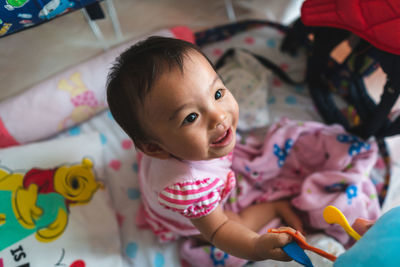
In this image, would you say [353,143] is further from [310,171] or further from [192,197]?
[192,197]

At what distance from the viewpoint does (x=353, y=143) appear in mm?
842

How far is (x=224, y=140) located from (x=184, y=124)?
0.10m

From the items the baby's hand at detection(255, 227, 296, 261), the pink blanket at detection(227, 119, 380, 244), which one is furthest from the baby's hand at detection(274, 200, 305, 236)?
the baby's hand at detection(255, 227, 296, 261)

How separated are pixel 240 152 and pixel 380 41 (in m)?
0.45

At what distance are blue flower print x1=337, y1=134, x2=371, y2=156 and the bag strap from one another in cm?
30

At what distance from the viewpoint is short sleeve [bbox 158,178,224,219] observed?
59 centimetres

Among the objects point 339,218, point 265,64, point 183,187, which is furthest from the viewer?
point 265,64

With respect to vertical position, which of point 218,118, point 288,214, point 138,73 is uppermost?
point 138,73

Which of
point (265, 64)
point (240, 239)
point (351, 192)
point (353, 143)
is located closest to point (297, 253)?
point (240, 239)

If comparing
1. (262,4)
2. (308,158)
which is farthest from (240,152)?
(262,4)

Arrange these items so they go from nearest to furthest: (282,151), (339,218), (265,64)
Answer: (339,218) → (282,151) → (265,64)

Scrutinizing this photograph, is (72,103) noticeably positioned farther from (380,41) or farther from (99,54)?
(380,41)

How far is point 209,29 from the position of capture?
1.19 m

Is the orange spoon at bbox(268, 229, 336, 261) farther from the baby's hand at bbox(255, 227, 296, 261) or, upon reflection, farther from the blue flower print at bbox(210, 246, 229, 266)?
the blue flower print at bbox(210, 246, 229, 266)
